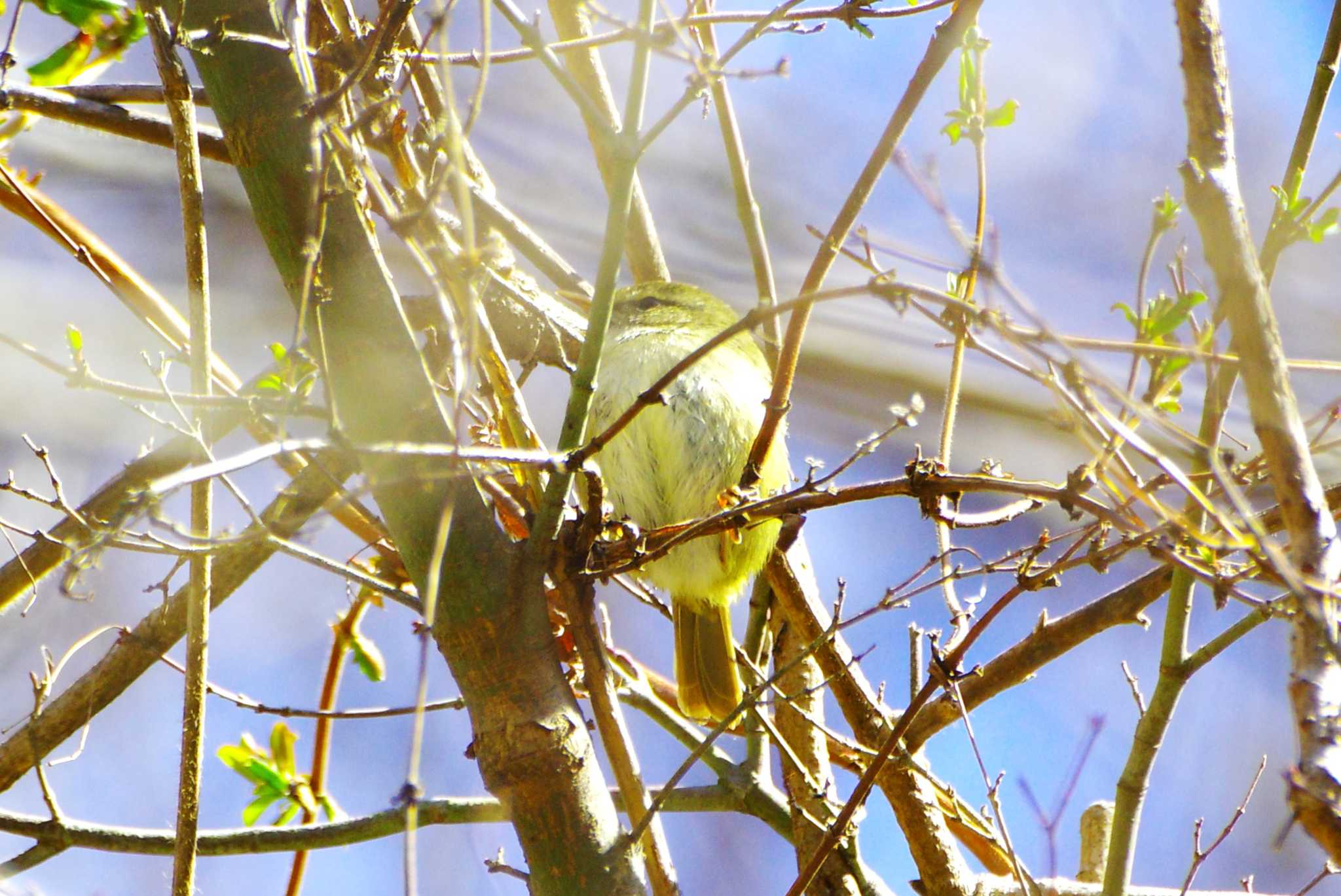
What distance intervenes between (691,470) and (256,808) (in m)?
0.94

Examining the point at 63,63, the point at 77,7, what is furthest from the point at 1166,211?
the point at 63,63

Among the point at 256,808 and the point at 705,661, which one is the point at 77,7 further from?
the point at 705,661

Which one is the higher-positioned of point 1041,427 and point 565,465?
point 1041,427

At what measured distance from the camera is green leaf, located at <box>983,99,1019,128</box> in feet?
4.44

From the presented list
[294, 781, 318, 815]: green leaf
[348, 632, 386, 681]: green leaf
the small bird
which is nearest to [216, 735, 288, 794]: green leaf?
[294, 781, 318, 815]: green leaf

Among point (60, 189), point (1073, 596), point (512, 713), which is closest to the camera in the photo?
point (512, 713)

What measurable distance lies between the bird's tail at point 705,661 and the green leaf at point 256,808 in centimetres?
74

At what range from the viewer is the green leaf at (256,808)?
1.89 meters

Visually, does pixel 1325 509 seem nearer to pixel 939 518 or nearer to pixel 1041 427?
pixel 939 518

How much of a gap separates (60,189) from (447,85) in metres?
3.23

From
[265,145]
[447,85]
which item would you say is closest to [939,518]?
[447,85]

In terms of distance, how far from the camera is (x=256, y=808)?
6.32 feet

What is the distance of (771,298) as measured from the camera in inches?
66.7

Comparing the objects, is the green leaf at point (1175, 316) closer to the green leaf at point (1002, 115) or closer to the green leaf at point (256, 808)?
the green leaf at point (1002, 115)
